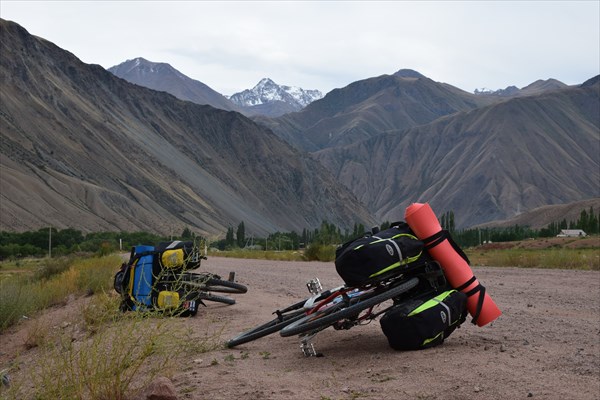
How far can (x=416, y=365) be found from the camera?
579cm

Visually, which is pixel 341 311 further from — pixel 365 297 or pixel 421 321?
pixel 421 321

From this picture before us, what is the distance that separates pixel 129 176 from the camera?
111m

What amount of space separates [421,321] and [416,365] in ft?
1.65

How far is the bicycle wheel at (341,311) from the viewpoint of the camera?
6.39 meters

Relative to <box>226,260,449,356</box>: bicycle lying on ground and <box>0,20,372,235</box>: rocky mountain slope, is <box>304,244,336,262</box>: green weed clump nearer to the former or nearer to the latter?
<box>226,260,449,356</box>: bicycle lying on ground

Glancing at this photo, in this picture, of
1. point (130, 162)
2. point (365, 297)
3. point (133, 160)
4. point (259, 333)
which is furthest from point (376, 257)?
point (133, 160)

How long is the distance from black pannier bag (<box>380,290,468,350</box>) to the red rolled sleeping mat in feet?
0.78

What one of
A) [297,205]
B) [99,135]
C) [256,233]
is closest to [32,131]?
[99,135]

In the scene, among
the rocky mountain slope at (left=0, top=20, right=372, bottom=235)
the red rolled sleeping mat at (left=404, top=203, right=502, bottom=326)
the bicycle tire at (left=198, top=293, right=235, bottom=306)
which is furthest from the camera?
the rocky mountain slope at (left=0, top=20, right=372, bottom=235)

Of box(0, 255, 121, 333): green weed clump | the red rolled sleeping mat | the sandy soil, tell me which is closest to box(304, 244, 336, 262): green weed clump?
box(0, 255, 121, 333): green weed clump

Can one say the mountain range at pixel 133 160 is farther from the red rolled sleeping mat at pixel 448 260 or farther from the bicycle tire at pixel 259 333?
the red rolled sleeping mat at pixel 448 260

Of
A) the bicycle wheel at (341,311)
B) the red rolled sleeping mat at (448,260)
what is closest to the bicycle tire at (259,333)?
the bicycle wheel at (341,311)

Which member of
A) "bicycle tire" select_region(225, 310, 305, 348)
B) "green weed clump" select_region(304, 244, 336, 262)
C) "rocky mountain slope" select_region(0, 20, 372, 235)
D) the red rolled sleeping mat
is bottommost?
"green weed clump" select_region(304, 244, 336, 262)

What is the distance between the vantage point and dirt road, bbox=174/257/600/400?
520 cm
